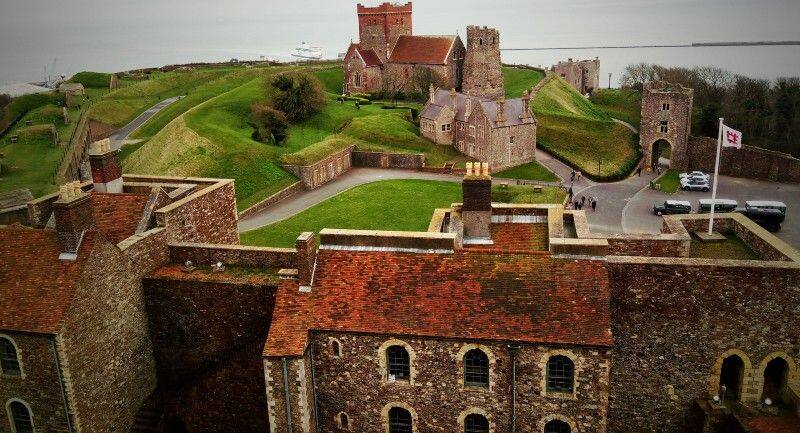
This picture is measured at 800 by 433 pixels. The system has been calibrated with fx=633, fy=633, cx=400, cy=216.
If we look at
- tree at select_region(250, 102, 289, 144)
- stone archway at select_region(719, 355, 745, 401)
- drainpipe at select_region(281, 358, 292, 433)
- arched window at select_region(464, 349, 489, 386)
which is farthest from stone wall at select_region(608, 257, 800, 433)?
tree at select_region(250, 102, 289, 144)

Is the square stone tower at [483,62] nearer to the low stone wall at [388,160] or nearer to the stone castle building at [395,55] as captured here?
the stone castle building at [395,55]

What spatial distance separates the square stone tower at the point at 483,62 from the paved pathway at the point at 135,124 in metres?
36.6

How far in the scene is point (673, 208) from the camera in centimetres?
4481

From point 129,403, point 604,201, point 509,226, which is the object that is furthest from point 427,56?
point 129,403

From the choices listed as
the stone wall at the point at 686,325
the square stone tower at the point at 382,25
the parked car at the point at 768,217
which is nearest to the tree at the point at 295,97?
the square stone tower at the point at 382,25

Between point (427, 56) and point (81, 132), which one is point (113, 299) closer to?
point (81, 132)

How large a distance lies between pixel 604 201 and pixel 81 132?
47501mm

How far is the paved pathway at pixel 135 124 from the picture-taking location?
62.2m

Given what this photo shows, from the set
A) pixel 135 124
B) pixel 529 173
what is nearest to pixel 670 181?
pixel 529 173

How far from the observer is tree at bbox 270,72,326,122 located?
65062mm

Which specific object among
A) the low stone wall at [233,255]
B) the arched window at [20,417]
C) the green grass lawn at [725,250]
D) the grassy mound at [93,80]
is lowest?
the arched window at [20,417]

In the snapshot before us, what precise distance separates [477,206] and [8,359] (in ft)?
51.2

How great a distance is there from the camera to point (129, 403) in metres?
21.1

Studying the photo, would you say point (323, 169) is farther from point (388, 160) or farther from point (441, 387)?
point (441, 387)
